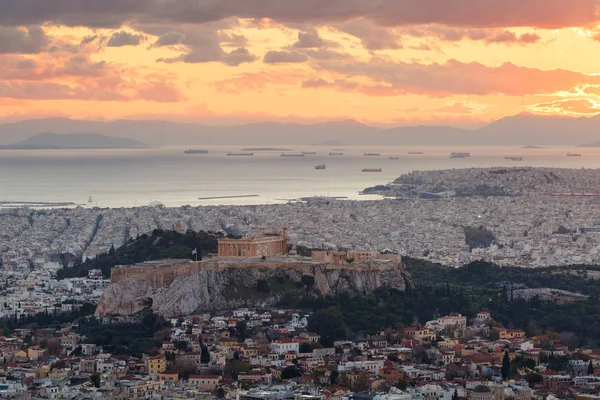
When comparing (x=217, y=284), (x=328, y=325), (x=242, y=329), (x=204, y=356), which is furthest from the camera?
(x=217, y=284)

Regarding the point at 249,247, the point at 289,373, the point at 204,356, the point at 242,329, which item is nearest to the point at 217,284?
the point at 249,247

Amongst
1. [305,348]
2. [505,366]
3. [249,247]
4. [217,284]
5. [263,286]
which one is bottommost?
[305,348]

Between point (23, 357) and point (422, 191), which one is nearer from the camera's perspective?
point (23, 357)

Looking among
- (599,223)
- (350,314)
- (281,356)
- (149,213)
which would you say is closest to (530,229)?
(599,223)

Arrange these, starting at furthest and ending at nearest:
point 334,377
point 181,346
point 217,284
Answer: point 217,284 < point 181,346 < point 334,377

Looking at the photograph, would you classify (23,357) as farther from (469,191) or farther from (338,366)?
(469,191)

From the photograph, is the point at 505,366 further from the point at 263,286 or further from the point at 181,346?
the point at 263,286

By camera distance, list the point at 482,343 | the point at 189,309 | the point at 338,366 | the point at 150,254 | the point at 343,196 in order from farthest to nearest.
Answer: the point at 343,196
the point at 150,254
the point at 189,309
the point at 482,343
the point at 338,366

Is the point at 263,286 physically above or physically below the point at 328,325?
above

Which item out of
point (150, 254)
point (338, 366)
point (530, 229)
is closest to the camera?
point (338, 366)
